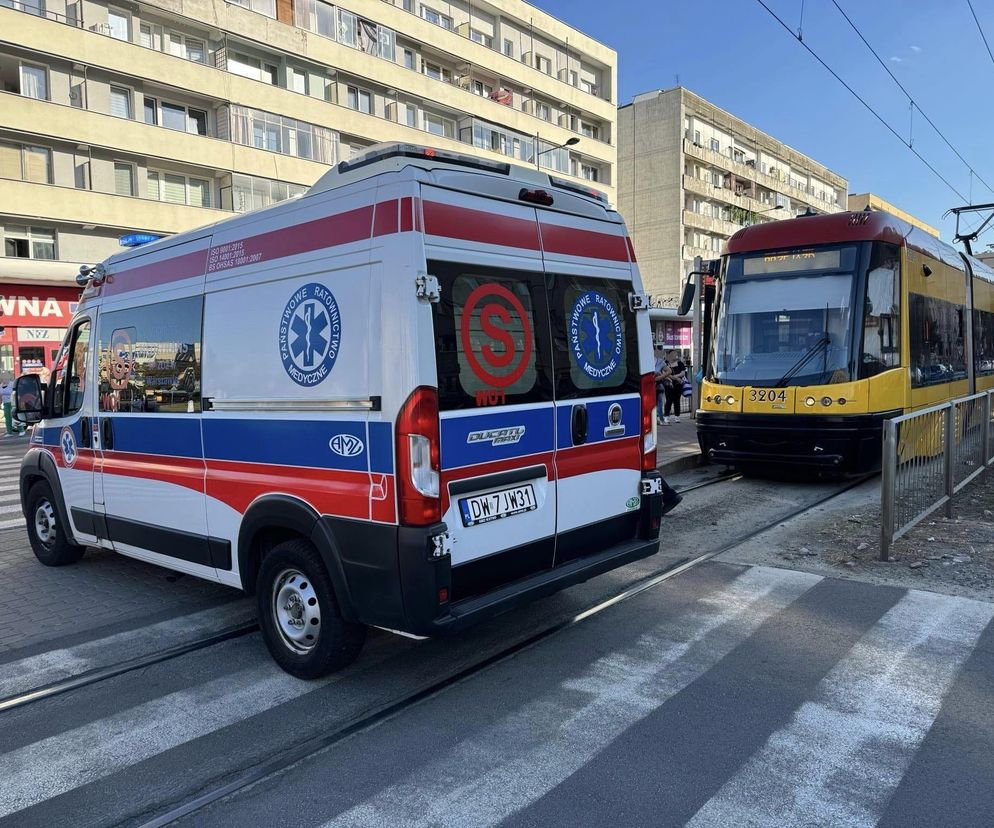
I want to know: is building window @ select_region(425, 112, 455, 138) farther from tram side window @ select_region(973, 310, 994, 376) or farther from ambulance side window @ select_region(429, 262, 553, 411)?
ambulance side window @ select_region(429, 262, 553, 411)

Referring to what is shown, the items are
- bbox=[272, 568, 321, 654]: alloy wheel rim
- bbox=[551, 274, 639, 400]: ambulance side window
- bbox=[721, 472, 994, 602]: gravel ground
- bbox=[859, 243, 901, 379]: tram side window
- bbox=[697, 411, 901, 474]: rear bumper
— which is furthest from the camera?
Result: bbox=[859, 243, 901, 379]: tram side window

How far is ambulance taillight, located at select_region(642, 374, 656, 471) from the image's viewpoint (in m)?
5.23

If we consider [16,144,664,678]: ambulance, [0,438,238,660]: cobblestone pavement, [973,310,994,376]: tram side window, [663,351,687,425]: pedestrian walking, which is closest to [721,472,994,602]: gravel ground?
[16,144,664,678]: ambulance

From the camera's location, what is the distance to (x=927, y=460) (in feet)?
24.5

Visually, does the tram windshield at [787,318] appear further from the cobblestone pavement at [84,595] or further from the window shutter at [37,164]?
the window shutter at [37,164]

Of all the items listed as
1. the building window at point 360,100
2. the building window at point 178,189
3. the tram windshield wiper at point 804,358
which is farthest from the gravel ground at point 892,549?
the building window at point 360,100

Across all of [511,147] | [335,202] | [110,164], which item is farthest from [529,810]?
[511,147]

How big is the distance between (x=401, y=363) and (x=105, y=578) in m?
4.28

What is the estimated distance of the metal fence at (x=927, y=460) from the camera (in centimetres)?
659

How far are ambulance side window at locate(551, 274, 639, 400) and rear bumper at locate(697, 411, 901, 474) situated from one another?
16.5ft

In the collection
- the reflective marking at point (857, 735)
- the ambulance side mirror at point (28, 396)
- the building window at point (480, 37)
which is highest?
the building window at point (480, 37)

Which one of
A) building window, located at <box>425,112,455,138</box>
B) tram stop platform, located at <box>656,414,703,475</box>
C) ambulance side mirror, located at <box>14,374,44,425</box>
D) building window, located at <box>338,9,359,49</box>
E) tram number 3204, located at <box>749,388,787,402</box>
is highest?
building window, located at <box>338,9,359,49</box>

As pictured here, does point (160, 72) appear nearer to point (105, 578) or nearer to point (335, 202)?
point (105, 578)

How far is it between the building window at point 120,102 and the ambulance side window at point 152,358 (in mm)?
23991
